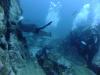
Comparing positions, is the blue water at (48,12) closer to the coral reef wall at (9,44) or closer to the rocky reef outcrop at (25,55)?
the rocky reef outcrop at (25,55)

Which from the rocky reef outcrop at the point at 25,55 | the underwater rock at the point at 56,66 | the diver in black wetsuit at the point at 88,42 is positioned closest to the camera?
the rocky reef outcrop at the point at 25,55

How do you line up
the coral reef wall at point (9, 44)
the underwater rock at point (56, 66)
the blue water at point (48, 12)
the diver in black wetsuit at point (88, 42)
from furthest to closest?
the blue water at point (48, 12) < the diver in black wetsuit at point (88, 42) < the underwater rock at point (56, 66) < the coral reef wall at point (9, 44)

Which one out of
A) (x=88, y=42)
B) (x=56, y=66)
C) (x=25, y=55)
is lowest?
(x=56, y=66)

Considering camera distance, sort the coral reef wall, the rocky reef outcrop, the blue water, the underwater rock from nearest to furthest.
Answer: the coral reef wall → the rocky reef outcrop → the underwater rock → the blue water

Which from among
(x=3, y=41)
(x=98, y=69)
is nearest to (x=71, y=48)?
(x=98, y=69)

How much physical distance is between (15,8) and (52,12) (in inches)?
403

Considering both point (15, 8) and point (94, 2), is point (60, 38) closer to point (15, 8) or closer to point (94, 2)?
point (15, 8)

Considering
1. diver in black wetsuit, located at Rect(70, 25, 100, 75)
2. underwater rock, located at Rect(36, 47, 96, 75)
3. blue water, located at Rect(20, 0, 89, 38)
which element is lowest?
underwater rock, located at Rect(36, 47, 96, 75)

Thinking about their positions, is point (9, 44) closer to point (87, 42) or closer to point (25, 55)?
point (25, 55)

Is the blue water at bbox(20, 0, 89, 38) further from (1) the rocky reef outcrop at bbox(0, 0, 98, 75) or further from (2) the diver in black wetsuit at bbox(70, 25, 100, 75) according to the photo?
(1) the rocky reef outcrop at bbox(0, 0, 98, 75)

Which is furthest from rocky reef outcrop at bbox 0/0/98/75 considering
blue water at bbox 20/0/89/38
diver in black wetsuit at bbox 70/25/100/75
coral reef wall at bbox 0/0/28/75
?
blue water at bbox 20/0/89/38

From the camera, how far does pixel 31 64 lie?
8945 mm

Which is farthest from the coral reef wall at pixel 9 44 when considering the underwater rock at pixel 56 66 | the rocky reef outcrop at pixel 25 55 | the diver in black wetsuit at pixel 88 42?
the diver in black wetsuit at pixel 88 42

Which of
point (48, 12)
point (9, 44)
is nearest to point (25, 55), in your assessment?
point (9, 44)
